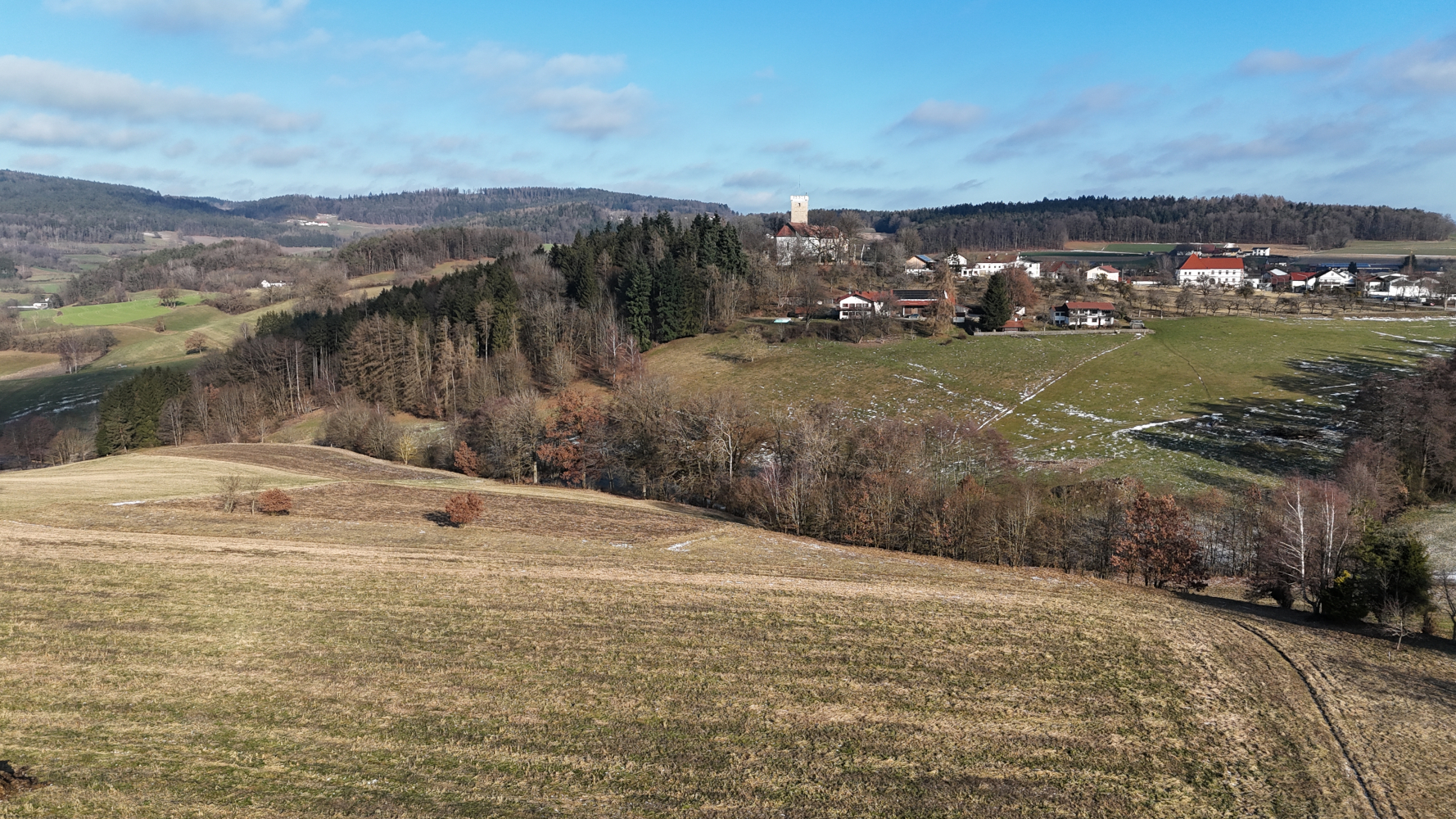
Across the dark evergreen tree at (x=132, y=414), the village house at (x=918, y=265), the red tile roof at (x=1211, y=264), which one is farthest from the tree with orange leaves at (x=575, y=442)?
the red tile roof at (x=1211, y=264)

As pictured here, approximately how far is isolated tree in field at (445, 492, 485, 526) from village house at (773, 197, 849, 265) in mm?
95196

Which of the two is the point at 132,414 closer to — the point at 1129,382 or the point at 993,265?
the point at 1129,382

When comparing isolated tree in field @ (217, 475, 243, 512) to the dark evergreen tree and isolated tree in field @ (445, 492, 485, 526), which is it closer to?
isolated tree in field @ (445, 492, 485, 526)

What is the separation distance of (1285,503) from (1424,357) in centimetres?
5578

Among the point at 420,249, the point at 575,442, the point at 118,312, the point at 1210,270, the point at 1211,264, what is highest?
the point at 420,249

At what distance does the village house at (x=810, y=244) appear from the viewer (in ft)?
425

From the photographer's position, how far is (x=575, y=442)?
58.7 meters

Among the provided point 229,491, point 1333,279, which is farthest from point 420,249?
point 1333,279

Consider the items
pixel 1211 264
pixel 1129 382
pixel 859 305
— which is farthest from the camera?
pixel 1211 264

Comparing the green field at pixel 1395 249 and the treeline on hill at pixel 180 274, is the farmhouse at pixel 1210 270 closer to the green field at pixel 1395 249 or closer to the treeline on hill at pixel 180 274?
the green field at pixel 1395 249

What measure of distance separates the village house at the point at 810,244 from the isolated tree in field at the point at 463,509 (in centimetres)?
9520

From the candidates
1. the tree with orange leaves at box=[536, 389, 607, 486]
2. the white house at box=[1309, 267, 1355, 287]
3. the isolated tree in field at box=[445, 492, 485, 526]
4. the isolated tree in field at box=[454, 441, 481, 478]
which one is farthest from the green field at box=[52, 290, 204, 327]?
the white house at box=[1309, 267, 1355, 287]

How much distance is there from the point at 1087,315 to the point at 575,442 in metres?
70.0

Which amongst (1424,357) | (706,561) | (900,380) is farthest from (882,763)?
(1424,357)
